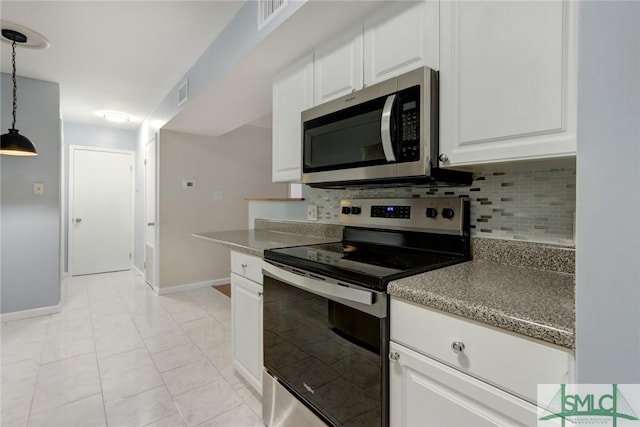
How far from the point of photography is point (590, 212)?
564 millimetres

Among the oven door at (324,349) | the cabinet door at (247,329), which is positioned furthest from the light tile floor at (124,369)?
the oven door at (324,349)

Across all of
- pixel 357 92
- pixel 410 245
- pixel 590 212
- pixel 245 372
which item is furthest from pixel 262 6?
pixel 245 372

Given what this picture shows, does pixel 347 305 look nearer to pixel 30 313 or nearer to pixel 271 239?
pixel 271 239

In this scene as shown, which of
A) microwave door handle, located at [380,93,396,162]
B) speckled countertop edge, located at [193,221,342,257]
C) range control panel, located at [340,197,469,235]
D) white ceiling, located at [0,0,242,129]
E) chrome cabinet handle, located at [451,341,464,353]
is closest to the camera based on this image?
chrome cabinet handle, located at [451,341,464,353]

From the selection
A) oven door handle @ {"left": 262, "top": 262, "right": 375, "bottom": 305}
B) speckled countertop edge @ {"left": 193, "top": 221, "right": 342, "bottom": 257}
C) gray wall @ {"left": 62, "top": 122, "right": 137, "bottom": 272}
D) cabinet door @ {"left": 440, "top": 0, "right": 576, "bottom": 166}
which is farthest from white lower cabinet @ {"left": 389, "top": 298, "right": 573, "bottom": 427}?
gray wall @ {"left": 62, "top": 122, "right": 137, "bottom": 272}

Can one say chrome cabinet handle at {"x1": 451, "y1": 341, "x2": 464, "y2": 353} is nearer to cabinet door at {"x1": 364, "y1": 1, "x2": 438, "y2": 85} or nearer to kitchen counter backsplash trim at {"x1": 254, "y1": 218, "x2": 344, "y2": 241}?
cabinet door at {"x1": 364, "y1": 1, "x2": 438, "y2": 85}

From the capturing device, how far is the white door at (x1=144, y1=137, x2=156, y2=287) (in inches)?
162

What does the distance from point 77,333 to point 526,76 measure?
142 inches

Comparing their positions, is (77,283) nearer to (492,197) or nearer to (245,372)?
(245,372)

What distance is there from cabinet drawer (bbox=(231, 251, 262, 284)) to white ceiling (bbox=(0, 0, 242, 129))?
60.2 inches

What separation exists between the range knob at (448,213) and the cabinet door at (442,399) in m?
0.66

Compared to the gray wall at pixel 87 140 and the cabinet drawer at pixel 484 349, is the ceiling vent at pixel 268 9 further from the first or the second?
the gray wall at pixel 87 140

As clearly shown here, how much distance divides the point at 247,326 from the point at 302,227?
0.82 metres

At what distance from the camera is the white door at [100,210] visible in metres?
4.79
